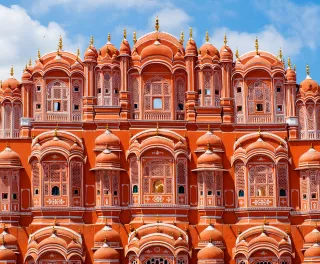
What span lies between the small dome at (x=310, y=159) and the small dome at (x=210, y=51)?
6.81 m

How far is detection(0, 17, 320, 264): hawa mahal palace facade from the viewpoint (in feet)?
129

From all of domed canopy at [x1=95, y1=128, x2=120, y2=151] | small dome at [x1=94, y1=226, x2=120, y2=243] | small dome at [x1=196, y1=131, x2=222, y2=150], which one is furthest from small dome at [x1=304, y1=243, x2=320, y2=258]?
domed canopy at [x1=95, y1=128, x2=120, y2=151]

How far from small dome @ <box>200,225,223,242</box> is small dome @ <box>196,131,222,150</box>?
13.4ft

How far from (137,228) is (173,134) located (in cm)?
504

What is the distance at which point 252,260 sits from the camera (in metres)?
39.2

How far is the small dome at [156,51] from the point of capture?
139ft

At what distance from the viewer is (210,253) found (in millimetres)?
38656

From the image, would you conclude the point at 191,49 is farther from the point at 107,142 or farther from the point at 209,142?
the point at 107,142

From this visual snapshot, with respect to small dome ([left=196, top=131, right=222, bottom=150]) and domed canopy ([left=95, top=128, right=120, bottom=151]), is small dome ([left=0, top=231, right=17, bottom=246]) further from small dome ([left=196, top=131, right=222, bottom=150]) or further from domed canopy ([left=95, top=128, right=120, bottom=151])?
small dome ([left=196, top=131, right=222, bottom=150])

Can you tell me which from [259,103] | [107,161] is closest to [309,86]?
[259,103]

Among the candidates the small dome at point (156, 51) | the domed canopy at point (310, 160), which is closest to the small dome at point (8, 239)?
the small dome at point (156, 51)

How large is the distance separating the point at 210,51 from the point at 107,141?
24.3 feet

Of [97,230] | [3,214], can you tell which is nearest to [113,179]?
[97,230]

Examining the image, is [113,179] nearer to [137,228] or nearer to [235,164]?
[137,228]
